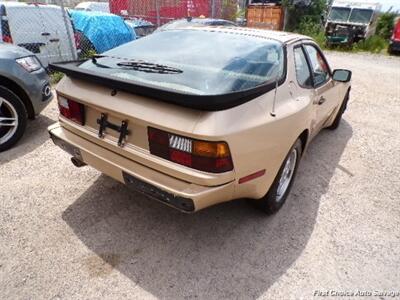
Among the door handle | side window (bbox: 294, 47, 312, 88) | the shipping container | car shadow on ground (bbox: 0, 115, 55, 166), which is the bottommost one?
the shipping container

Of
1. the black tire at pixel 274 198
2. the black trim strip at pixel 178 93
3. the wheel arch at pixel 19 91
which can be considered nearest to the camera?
the black trim strip at pixel 178 93

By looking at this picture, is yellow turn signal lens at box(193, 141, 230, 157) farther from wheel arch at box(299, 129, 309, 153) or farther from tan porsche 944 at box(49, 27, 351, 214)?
wheel arch at box(299, 129, 309, 153)

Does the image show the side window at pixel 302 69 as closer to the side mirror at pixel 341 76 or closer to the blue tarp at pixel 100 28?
the side mirror at pixel 341 76

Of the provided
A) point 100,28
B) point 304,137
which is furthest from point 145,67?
point 100,28

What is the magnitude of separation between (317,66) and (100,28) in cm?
605

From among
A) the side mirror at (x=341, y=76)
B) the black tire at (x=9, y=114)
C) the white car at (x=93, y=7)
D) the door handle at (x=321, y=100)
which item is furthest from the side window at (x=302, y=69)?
the white car at (x=93, y=7)

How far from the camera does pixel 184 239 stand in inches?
102

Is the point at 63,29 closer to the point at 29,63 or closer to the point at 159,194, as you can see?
the point at 29,63

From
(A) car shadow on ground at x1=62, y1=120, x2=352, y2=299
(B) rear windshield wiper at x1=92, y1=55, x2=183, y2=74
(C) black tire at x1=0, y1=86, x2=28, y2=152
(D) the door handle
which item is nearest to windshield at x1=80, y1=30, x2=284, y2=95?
(B) rear windshield wiper at x1=92, y1=55, x2=183, y2=74

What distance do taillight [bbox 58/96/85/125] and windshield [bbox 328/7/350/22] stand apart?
17.3 metres

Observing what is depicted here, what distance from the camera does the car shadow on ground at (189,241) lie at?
87.4 inches

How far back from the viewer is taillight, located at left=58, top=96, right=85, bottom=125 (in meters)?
2.49

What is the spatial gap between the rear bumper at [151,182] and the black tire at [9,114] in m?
1.61

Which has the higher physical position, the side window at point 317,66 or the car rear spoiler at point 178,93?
the car rear spoiler at point 178,93
